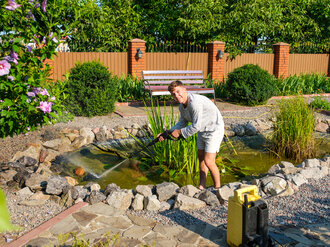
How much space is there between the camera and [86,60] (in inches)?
473

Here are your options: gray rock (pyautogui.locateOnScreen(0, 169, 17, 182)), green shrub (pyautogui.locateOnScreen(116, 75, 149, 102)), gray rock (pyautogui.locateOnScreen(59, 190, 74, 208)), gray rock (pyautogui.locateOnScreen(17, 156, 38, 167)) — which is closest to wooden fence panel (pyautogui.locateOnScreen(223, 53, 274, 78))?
green shrub (pyautogui.locateOnScreen(116, 75, 149, 102))

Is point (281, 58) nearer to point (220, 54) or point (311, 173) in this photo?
point (220, 54)

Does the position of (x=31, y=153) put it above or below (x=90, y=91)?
below

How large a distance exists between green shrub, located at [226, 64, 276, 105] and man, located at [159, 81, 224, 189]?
6.20 meters

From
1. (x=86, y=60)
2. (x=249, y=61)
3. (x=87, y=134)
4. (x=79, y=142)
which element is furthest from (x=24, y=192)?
(x=249, y=61)

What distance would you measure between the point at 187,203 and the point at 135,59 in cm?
971

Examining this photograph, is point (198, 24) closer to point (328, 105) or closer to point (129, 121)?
point (328, 105)

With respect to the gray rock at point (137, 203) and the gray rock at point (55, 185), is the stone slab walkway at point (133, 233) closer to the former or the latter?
the gray rock at point (137, 203)

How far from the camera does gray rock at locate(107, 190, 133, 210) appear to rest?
3.55 m

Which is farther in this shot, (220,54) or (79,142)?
(220,54)

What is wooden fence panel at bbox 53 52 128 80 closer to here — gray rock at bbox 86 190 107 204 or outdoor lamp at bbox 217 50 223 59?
outdoor lamp at bbox 217 50 223 59

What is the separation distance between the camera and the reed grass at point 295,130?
5.61m

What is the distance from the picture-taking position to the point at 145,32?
1659 centimetres

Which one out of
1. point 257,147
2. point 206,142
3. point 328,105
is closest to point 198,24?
point 328,105
